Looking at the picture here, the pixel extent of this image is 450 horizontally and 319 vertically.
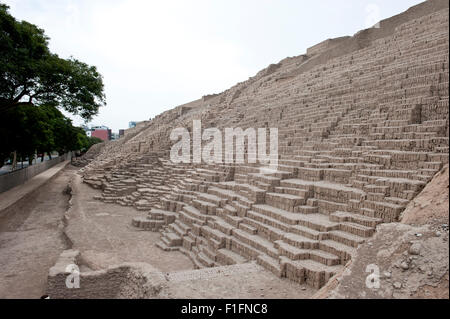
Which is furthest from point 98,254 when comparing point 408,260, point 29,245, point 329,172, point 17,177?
point 17,177

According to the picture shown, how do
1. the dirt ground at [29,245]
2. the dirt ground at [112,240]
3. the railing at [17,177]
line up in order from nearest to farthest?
the dirt ground at [29,245] < the dirt ground at [112,240] < the railing at [17,177]

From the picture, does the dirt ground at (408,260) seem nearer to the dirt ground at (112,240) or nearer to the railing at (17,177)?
the dirt ground at (112,240)

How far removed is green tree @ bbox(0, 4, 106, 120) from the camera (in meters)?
9.83

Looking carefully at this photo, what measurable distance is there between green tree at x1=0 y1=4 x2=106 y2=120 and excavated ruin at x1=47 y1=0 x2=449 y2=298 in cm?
415

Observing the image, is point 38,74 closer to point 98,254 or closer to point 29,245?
point 29,245

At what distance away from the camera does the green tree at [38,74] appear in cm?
983

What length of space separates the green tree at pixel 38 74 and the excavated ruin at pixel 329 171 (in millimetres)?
4149

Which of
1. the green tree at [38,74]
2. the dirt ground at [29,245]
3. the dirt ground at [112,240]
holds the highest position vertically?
the green tree at [38,74]

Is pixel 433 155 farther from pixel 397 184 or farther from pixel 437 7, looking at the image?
pixel 437 7

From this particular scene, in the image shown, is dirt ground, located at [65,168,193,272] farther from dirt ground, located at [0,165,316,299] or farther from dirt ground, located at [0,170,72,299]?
dirt ground, located at [0,170,72,299]

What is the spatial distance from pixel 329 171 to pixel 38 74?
31.9 feet

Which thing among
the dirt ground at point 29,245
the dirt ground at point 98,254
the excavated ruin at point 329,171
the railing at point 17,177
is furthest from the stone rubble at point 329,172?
the railing at point 17,177

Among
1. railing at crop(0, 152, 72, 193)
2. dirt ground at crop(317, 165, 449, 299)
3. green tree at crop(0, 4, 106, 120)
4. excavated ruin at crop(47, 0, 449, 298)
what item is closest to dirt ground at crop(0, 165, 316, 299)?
excavated ruin at crop(47, 0, 449, 298)
